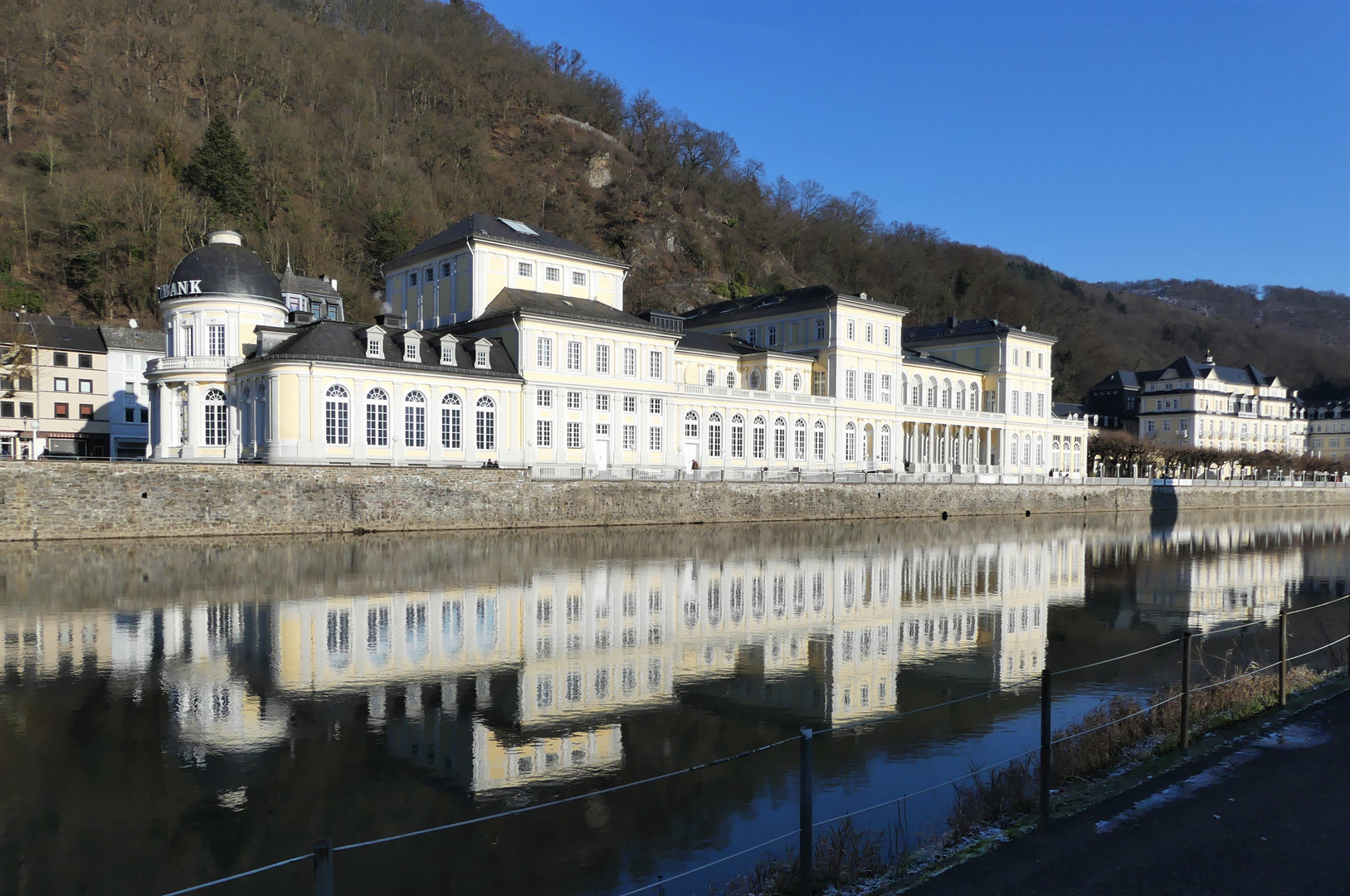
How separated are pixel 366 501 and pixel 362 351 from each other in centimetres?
A: 870

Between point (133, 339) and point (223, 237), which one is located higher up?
point (223, 237)

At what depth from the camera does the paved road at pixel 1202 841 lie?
19.4ft

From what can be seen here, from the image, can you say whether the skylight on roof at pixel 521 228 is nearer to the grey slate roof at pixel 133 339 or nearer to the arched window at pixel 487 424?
the arched window at pixel 487 424

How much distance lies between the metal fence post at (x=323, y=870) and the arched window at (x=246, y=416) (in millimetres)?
40230

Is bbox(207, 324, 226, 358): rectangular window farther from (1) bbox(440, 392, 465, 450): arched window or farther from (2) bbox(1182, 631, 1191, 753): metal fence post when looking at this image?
(2) bbox(1182, 631, 1191, 753): metal fence post

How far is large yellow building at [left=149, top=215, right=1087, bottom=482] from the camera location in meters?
40.8

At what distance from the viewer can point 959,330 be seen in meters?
78.9

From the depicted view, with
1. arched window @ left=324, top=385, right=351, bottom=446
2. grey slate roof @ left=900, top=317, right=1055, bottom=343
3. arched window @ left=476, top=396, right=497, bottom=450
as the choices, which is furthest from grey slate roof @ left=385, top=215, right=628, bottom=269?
grey slate roof @ left=900, top=317, right=1055, bottom=343

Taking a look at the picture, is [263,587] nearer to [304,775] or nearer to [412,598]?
[412,598]

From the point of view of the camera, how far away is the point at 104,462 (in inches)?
1226

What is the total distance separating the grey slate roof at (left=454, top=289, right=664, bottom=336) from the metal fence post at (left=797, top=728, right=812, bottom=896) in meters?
41.7

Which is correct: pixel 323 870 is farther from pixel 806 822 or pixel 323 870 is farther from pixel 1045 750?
pixel 1045 750

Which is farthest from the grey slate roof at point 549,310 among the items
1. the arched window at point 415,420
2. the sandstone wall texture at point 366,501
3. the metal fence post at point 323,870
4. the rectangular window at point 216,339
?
the metal fence post at point 323,870

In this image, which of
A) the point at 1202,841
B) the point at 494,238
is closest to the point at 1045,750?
the point at 1202,841
